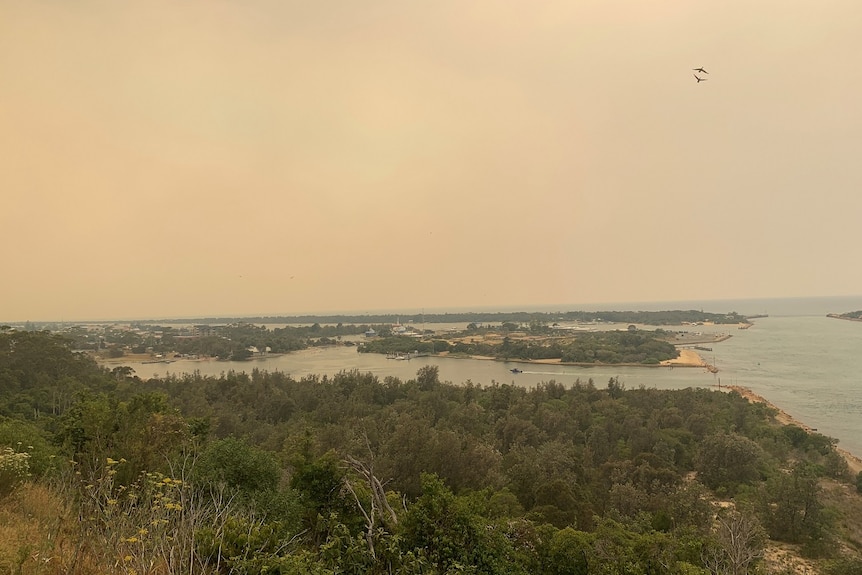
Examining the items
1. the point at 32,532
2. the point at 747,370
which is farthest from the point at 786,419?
the point at 32,532

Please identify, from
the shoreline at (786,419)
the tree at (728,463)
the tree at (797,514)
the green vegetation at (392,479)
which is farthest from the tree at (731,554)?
the shoreline at (786,419)

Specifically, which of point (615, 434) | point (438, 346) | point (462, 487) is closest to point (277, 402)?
point (462, 487)

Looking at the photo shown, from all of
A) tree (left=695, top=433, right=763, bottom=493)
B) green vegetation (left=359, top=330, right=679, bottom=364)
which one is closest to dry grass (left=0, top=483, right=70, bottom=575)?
tree (left=695, top=433, right=763, bottom=493)

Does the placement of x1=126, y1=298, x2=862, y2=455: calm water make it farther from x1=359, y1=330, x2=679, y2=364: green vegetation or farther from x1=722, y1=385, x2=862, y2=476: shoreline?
x1=359, y1=330, x2=679, y2=364: green vegetation

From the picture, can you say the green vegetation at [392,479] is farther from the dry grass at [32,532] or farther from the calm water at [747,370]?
the calm water at [747,370]

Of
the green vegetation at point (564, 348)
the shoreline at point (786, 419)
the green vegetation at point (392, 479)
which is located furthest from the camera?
the green vegetation at point (564, 348)

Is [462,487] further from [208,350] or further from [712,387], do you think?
[208,350]

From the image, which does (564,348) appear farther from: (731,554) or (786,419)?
(731,554)
